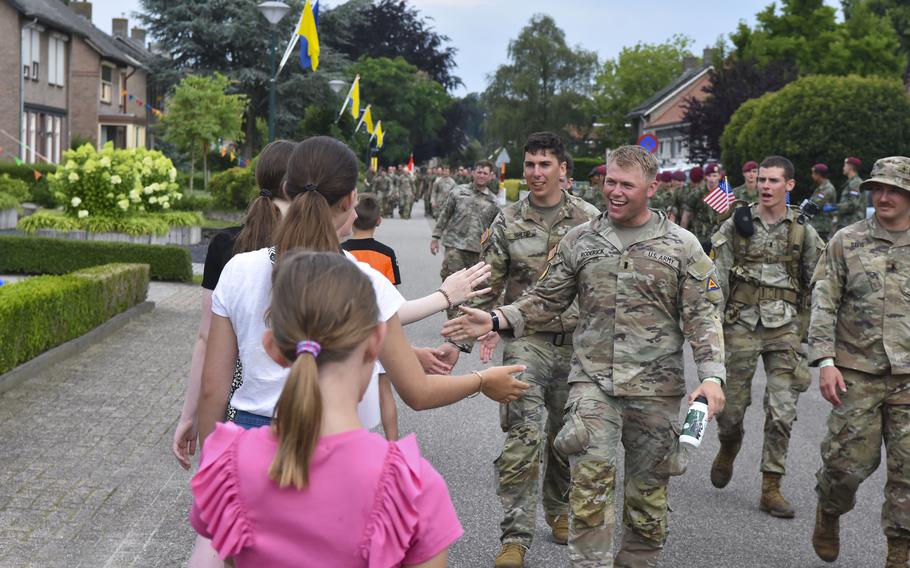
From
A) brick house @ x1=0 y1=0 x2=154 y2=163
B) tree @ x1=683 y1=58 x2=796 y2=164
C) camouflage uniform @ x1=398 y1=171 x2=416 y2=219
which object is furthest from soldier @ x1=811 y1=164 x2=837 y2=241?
brick house @ x1=0 y1=0 x2=154 y2=163

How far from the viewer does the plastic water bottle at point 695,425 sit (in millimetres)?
4820

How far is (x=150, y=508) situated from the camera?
6.96 metres

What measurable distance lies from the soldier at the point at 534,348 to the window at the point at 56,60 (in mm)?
51289

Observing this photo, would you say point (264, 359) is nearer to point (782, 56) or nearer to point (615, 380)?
point (615, 380)

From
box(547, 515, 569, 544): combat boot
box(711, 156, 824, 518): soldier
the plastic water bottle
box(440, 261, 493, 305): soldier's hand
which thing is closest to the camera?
box(440, 261, 493, 305): soldier's hand

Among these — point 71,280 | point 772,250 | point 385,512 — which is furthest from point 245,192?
point 385,512

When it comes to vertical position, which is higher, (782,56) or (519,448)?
(782,56)

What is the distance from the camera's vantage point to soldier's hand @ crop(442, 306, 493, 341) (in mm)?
5328

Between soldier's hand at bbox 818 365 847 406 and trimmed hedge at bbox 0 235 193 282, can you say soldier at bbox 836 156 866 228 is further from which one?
soldier's hand at bbox 818 365 847 406

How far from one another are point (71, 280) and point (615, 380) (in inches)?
343

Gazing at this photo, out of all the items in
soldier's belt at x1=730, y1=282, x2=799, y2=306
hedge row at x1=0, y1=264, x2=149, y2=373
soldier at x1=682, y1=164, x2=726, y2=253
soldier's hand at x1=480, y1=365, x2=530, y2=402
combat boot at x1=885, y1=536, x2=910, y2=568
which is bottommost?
combat boot at x1=885, y1=536, x2=910, y2=568

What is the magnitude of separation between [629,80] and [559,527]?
101 meters

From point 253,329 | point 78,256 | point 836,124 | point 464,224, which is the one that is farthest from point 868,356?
point 836,124

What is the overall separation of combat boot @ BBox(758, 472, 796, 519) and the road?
68mm
